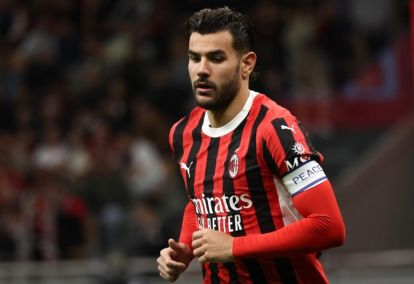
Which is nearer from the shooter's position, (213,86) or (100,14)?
(213,86)

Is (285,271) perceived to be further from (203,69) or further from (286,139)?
(203,69)

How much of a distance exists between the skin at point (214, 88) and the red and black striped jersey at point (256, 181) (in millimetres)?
115

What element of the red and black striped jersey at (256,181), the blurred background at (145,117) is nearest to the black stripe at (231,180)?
the red and black striped jersey at (256,181)

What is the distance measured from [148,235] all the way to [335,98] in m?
2.81

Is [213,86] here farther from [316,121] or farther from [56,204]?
[316,121]

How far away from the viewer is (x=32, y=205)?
10508 mm

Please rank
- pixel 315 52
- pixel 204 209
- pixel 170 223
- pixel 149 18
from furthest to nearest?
pixel 149 18 < pixel 315 52 < pixel 170 223 < pixel 204 209

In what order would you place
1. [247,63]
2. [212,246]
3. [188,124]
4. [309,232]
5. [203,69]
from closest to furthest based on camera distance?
[309,232], [212,246], [203,69], [247,63], [188,124]

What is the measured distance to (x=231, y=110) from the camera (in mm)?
4641

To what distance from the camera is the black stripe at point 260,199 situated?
445 centimetres

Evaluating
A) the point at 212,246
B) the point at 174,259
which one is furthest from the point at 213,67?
the point at 174,259

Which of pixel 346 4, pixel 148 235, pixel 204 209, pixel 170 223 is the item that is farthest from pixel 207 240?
pixel 346 4

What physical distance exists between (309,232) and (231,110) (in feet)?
2.41

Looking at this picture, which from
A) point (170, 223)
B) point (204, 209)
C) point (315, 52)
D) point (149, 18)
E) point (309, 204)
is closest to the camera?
point (309, 204)
